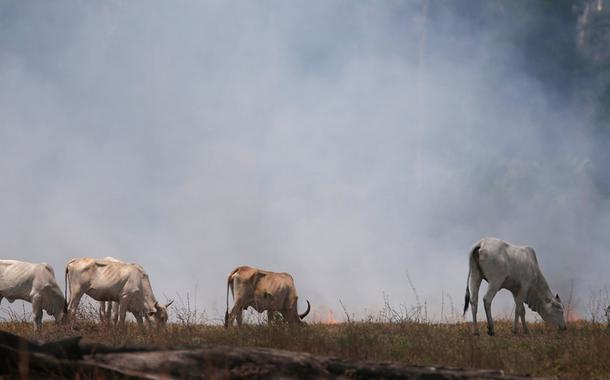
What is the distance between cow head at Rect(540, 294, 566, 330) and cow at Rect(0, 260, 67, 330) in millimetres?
12762

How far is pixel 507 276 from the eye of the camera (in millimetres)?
17594

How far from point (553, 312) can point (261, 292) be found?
318 inches

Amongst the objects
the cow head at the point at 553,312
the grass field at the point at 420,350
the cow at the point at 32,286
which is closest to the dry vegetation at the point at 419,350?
the grass field at the point at 420,350

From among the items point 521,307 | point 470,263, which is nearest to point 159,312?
point 470,263

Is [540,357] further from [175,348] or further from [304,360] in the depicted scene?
[175,348]

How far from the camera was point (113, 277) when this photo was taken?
63.0 feet

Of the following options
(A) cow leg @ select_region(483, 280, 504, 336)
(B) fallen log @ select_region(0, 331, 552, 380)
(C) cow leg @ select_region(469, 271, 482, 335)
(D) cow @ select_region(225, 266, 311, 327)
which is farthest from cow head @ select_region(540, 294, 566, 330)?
(B) fallen log @ select_region(0, 331, 552, 380)

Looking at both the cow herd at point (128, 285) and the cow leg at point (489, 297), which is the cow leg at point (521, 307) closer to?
the cow herd at point (128, 285)

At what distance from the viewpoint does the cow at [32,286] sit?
18906 mm

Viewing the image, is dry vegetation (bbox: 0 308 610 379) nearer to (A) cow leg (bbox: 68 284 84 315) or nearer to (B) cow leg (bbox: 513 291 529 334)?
(B) cow leg (bbox: 513 291 529 334)

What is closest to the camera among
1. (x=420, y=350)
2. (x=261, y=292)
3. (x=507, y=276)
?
(x=420, y=350)

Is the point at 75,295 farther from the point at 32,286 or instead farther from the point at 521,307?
the point at 521,307

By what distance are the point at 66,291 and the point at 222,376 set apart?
48.4ft

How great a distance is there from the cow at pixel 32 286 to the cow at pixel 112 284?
394 mm
